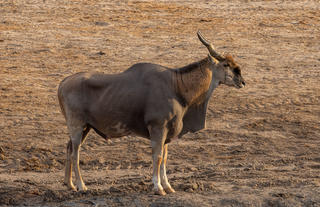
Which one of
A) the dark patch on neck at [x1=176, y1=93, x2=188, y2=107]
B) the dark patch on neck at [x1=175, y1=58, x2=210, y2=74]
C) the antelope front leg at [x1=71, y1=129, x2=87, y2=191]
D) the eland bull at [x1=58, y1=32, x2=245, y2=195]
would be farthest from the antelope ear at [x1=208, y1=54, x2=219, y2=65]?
the antelope front leg at [x1=71, y1=129, x2=87, y2=191]

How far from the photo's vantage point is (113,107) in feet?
29.0

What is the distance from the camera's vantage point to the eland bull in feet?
28.6

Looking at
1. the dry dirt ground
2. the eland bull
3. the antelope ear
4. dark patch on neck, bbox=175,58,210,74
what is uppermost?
the antelope ear

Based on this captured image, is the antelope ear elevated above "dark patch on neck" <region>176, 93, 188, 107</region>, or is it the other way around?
the antelope ear

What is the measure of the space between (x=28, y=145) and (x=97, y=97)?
330 cm

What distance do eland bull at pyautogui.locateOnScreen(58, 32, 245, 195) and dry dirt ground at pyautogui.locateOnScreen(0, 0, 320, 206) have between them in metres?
0.79

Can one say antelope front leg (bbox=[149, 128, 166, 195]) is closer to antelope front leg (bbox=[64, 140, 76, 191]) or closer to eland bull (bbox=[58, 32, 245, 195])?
eland bull (bbox=[58, 32, 245, 195])

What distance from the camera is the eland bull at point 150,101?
8.72 metres

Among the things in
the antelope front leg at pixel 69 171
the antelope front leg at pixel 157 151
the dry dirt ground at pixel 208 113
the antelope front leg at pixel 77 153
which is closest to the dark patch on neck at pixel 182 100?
the antelope front leg at pixel 157 151

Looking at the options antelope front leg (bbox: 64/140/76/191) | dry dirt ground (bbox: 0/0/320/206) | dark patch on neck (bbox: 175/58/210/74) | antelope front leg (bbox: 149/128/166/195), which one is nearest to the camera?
antelope front leg (bbox: 149/128/166/195)

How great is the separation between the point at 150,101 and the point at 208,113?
4958 mm

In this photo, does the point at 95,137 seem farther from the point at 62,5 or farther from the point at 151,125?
the point at 62,5

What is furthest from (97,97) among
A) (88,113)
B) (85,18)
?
(85,18)

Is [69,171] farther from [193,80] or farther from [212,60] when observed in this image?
[212,60]
